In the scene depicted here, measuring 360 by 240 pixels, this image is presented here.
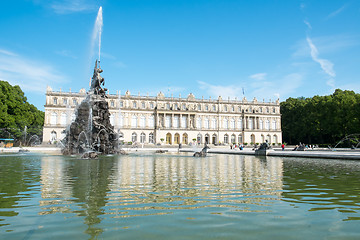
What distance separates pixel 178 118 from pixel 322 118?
34647mm

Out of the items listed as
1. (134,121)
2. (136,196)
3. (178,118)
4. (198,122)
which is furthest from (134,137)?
(136,196)

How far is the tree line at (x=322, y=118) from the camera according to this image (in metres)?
50.8

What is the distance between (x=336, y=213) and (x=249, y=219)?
1802mm

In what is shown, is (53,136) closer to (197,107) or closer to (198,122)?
(198,122)

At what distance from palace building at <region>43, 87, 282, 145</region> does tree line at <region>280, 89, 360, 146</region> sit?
3.54m

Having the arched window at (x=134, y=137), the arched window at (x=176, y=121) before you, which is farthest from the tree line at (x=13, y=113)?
the arched window at (x=176, y=121)

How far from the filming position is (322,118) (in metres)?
59.7

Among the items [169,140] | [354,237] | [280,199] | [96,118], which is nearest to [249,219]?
[354,237]

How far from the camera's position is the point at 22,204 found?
5770 millimetres

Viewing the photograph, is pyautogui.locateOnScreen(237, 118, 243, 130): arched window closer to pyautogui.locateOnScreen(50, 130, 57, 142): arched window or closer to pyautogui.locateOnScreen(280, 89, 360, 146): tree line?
pyautogui.locateOnScreen(280, 89, 360, 146): tree line

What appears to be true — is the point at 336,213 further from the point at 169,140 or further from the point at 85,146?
the point at 169,140

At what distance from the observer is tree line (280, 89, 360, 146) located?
50750mm

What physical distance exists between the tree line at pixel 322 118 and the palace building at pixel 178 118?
354cm

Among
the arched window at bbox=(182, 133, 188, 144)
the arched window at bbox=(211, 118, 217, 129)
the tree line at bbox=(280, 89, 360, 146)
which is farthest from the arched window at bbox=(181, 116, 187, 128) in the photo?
the tree line at bbox=(280, 89, 360, 146)
